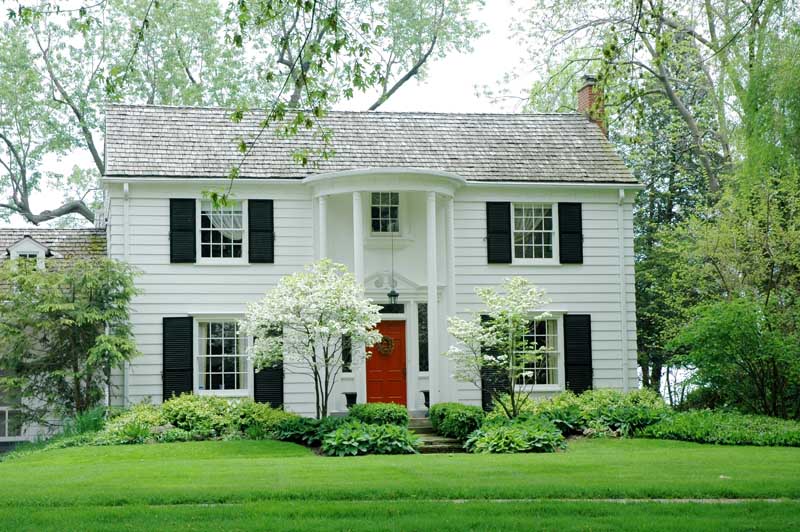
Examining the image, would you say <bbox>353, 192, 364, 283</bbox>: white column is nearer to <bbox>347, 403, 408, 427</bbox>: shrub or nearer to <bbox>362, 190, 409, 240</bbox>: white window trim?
<bbox>362, 190, 409, 240</bbox>: white window trim

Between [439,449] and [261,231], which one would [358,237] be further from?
[439,449]

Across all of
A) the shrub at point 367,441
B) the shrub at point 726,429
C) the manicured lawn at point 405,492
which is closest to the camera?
the manicured lawn at point 405,492

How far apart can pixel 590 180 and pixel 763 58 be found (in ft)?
14.5

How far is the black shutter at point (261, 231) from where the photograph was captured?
21.3 metres

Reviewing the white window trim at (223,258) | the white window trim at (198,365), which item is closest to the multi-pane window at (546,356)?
the white window trim at (198,365)

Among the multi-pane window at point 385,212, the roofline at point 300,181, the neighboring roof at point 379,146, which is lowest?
the multi-pane window at point 385,212

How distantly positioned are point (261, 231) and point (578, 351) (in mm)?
7178

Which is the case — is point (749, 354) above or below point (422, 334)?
below

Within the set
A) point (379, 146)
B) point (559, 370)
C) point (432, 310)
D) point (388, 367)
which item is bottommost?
point (559, 370)

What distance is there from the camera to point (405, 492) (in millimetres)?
11023

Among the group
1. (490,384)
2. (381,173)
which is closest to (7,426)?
(381,173)

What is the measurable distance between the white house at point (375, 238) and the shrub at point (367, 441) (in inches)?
121

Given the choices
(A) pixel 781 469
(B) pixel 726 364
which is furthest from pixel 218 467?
(B) pixel 726 364

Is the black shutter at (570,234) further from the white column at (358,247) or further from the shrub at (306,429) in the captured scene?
the shrub at (306,429)
